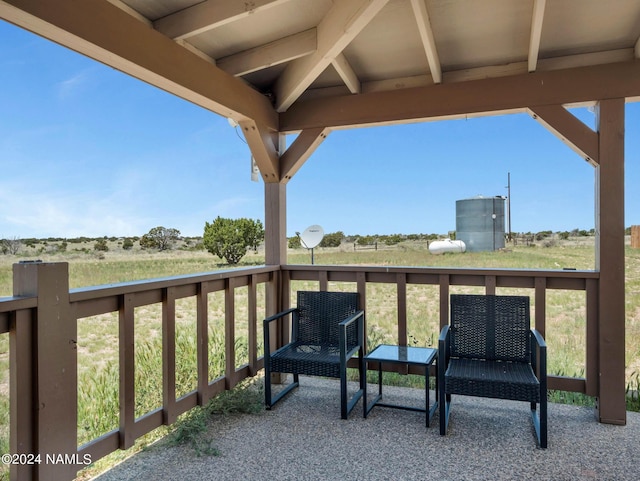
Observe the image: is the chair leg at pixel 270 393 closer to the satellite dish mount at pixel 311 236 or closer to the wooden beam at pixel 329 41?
the satellite dish mount at pixel 311 236

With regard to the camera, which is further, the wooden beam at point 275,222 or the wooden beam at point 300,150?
the wooden beam at point 275,222

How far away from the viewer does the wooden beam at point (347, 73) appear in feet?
10.2

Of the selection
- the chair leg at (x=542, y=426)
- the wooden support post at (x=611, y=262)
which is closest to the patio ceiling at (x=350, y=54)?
the wooden support post at (x=611, y=262)

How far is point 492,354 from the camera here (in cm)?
300

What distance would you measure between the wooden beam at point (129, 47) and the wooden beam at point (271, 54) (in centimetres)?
11

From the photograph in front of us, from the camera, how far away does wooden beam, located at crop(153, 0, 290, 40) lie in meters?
2.31

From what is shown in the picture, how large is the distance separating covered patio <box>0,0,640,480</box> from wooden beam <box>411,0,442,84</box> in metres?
0.01

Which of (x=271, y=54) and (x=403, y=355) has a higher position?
(x=271, y=54)

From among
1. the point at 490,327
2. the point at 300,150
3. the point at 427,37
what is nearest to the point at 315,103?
the point at 300,150

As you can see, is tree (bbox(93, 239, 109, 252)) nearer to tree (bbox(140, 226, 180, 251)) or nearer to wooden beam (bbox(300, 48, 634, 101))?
tree (bbox(140, 226, 180, 251))

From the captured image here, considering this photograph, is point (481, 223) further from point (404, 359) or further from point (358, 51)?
point (358, 51)

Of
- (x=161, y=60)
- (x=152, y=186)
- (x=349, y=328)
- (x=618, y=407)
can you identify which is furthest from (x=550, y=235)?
(x=152, y=186)

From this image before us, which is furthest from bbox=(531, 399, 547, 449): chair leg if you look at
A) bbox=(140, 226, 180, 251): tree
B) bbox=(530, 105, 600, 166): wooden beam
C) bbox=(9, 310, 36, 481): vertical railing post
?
bbox=(140, 226, 180, 251): tree

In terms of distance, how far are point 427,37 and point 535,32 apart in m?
0.67
